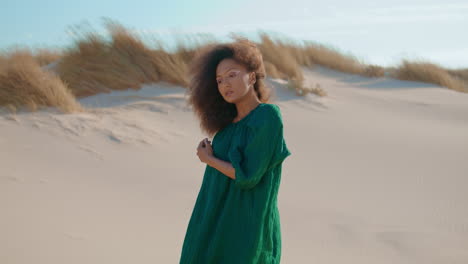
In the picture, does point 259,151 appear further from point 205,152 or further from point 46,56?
point 46,56

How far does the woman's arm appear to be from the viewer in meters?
2.18

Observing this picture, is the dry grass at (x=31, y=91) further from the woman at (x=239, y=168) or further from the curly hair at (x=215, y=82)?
the woman at (x=239, y=168)

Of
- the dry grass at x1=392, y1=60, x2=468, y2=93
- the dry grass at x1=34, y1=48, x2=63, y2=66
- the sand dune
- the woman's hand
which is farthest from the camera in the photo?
the dry grass at x1=392, y1=60, x2=468, y2=93

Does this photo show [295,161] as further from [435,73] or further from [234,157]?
[435,73]

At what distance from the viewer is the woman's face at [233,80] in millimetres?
2322

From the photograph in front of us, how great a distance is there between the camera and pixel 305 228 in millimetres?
5219

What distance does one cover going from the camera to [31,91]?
7.49m

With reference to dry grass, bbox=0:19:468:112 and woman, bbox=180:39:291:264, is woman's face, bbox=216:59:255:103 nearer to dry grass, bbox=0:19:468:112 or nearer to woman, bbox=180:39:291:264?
woman, bbox=180:39:291:264

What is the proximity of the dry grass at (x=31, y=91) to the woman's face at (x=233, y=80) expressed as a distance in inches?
215

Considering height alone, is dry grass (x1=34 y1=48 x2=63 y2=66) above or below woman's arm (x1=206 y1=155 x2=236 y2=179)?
above

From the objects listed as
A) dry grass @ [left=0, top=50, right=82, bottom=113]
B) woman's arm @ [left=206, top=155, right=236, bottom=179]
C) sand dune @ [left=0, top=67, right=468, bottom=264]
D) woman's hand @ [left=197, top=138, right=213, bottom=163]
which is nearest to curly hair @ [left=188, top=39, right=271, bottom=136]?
woman's hand @ [left=197, top=138, right=213, bottom=163]

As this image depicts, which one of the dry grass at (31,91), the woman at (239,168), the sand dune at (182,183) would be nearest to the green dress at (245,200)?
the woman at (239,168)

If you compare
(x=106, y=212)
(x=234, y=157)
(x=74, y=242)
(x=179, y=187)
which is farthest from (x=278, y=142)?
(x=179, y=187)

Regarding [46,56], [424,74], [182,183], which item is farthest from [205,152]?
[424,74]
